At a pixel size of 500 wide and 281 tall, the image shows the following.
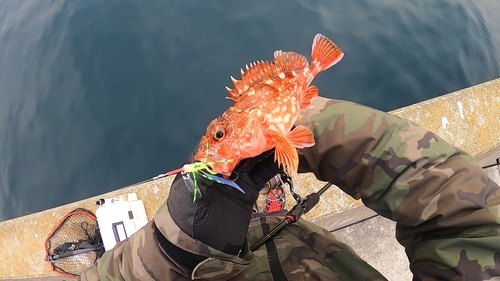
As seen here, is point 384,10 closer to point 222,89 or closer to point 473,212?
point 222,89

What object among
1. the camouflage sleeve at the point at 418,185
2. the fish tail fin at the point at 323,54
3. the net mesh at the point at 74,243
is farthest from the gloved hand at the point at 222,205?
the net mesh at the point at 74,243

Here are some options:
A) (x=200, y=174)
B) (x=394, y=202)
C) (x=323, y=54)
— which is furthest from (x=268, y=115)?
(x=394, y=202)

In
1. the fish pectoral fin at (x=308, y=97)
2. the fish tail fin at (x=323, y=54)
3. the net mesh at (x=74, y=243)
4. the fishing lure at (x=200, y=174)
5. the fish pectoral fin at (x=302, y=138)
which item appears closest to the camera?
the fishing lure at (x=200, y=174)

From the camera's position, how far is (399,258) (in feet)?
13.3

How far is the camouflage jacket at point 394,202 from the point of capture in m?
1.82

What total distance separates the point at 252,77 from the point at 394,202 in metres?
1.32

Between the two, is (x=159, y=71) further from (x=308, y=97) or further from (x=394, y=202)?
(x=394, y=202)

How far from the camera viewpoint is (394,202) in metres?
1.98

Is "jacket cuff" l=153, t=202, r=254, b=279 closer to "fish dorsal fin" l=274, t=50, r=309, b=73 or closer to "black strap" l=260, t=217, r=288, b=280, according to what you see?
"black strap" l=260, t=217, r=288, b=280

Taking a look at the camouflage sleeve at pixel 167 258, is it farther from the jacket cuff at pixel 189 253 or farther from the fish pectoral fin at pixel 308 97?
the fish pectoral fin at pixel 308 97

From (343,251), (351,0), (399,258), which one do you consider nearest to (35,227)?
(343,251)

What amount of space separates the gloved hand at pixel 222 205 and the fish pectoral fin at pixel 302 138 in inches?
9.9

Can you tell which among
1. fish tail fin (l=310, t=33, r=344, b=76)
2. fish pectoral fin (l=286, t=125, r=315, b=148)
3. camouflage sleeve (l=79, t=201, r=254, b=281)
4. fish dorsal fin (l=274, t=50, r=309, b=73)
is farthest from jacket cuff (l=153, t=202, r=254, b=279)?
fish tail fin (l=310, t=33, r=344, b=76)

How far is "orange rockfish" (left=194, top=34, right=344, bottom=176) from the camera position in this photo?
2080 mm
